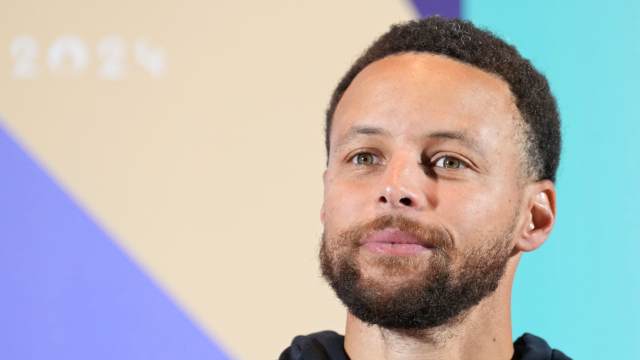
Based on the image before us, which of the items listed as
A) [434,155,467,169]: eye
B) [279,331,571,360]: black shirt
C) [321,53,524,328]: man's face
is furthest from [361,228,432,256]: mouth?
[279,331,571,360]: black shirt

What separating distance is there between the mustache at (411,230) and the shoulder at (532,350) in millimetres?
272

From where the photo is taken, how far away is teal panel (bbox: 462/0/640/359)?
7.75ft

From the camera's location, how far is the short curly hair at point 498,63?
164cm

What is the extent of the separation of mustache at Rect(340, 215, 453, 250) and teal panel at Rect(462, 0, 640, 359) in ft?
3.22

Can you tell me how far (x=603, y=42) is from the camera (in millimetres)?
2430

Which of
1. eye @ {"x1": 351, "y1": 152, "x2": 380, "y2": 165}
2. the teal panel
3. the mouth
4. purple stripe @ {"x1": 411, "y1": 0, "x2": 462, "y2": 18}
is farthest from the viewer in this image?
purple stripe @ {"x1": 411, "y1": 0, "x2": 462, "y2": 18}

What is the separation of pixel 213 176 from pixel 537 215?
86cm

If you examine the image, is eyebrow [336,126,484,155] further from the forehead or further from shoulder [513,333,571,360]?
shoulder [513,333,571,360]

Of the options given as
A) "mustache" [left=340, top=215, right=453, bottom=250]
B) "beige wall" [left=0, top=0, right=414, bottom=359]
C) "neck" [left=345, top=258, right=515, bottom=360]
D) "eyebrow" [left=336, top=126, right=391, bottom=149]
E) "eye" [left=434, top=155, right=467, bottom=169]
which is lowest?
"neck" [left=345, top=258, right=515, bottom=360]

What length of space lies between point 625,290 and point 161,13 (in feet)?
3.76

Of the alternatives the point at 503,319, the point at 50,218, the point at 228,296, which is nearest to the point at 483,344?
the point at 503,319

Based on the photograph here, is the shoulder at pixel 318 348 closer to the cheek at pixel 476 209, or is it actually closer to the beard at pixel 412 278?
the beard at pixel 412 278

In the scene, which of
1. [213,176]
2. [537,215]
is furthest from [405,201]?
[213,176]

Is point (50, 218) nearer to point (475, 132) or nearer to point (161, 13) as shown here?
point (161, 13)
